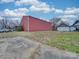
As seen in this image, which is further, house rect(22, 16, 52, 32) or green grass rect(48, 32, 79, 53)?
house rect(22, 16, 52, 32)

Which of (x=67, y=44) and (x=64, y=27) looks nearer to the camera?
(x=67, y=44)

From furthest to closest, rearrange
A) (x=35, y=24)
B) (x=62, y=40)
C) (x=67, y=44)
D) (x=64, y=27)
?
(x=64, y=27) → (x=35, y=24) → (x=62, y=40) → (x=67, y=44)

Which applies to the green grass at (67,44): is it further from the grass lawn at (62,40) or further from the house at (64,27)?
the house at (64,27)

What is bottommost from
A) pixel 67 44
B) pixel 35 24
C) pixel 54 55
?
pixel 54 55

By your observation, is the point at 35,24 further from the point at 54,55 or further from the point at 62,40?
the point at 54,55

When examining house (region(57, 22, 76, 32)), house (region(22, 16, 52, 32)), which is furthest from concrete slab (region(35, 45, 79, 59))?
house (region(57, 22, 76, 32))

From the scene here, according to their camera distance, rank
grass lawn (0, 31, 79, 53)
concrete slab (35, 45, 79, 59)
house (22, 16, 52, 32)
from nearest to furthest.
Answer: concrete slab (35, 45, 79, 59) < grass lawn (0, 31, 79, 53) < house (22, 16, 52, 32)

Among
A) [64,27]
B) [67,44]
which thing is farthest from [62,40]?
[64,27]

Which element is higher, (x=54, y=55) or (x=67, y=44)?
(x=67, y=44)

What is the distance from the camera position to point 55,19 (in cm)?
4531

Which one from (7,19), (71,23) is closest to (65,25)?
(71,23)

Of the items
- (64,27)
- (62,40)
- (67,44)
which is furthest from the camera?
(64,27)

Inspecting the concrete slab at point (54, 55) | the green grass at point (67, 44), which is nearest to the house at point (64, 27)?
the green grass at point (67, 44)

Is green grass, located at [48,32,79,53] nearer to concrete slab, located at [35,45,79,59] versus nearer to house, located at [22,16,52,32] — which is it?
concrete slab, located at [35,45,79,59]
